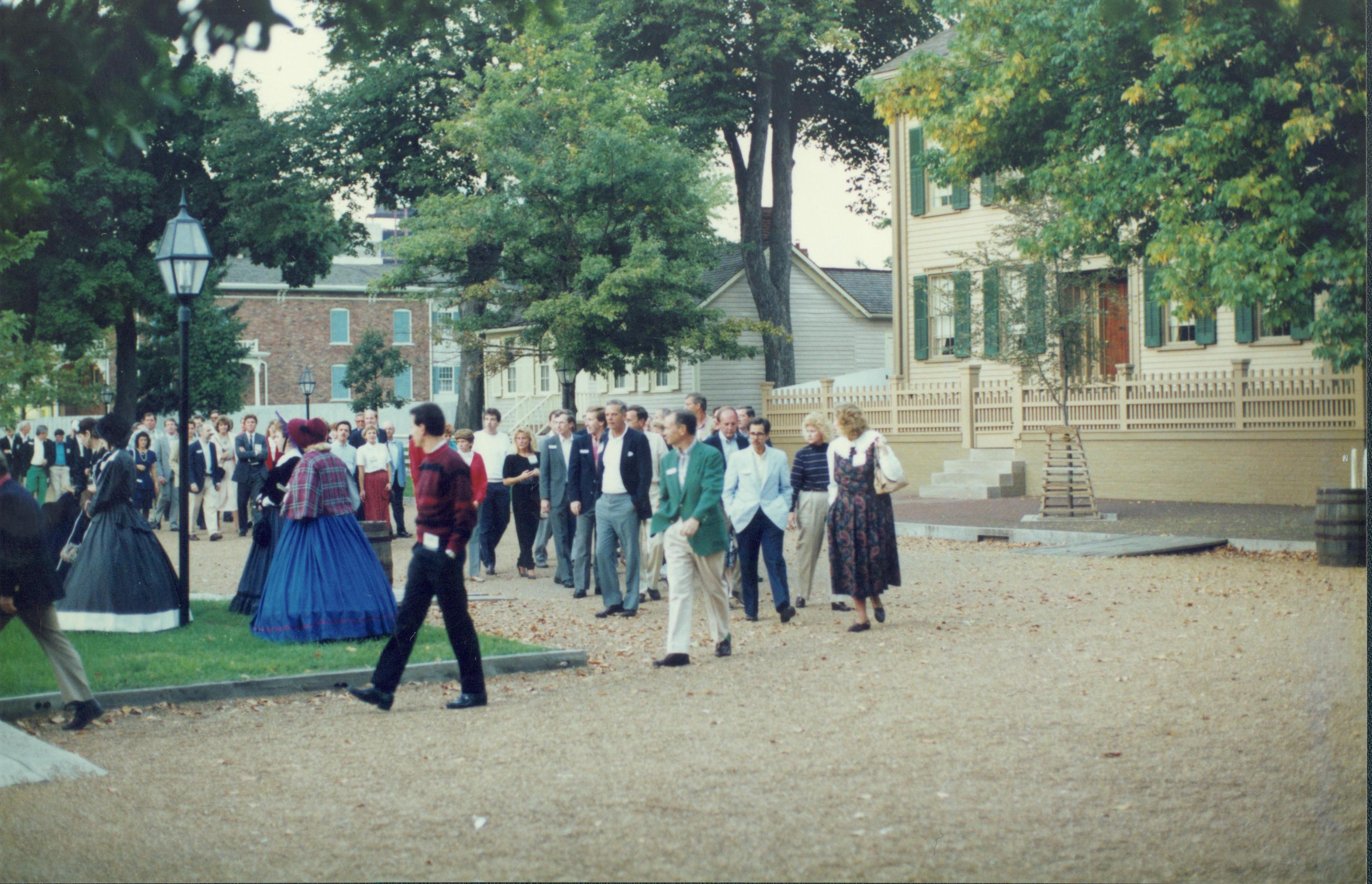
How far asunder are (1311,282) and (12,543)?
39.8ft

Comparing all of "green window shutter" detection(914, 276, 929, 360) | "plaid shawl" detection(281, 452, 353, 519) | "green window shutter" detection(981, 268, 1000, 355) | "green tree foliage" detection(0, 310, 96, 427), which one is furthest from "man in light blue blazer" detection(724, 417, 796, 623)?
"green window shutter" detection(914, 276, 929, 360)

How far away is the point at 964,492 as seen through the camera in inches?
1030

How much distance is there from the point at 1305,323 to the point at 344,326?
1905cm

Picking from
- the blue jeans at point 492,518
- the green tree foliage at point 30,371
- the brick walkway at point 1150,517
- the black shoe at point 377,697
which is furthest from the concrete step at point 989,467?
the black shoe at point 377,697

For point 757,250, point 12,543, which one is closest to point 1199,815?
point 12,543

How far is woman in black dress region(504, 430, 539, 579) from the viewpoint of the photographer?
15953 mm

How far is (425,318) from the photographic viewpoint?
3956 centimetres

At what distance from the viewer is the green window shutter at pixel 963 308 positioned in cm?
2592

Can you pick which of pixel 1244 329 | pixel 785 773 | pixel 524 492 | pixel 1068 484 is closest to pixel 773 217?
pixel 1244 329

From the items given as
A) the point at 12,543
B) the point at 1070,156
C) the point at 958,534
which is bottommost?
the point at 958,534

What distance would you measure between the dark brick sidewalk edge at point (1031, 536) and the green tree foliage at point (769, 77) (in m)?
14.5

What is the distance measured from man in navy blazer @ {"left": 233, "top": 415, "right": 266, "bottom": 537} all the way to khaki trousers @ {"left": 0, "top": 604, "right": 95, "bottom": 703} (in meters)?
13.5

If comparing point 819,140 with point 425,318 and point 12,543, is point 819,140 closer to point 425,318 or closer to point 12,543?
point 425,318

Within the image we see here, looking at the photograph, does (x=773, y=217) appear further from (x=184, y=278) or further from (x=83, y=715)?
(x=83, y=715)
